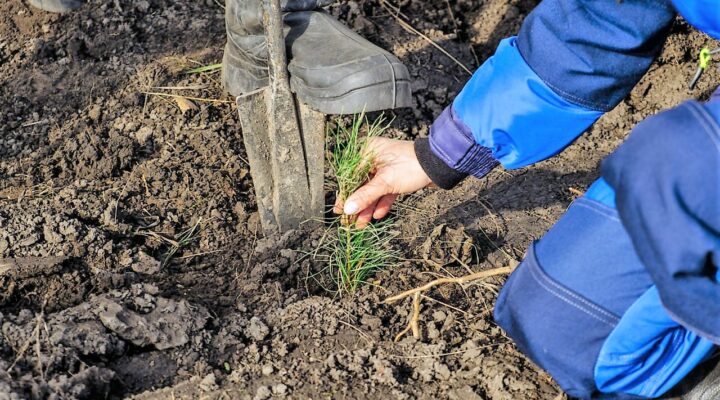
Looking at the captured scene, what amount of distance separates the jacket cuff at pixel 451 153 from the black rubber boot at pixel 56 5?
6.02 feet

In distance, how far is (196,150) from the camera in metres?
2.96

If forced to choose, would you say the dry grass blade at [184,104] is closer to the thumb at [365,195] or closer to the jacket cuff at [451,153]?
the thumb at [365,195]

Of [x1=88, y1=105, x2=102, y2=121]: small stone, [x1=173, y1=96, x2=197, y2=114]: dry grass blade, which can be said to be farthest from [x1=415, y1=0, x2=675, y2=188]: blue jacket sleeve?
[x1=88, y1=105, x2=102, y2=121]: small stone

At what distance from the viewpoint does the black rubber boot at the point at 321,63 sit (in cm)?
244

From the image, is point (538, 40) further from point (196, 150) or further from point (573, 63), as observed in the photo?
point (196, 150)

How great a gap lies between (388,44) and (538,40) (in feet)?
4.74

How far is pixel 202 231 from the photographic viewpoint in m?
2.73

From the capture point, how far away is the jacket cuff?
2.17 m

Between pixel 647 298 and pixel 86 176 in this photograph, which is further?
pixel 86 176

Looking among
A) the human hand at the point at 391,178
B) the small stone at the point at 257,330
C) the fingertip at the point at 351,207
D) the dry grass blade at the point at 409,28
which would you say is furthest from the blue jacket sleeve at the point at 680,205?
the dry grass blade at the point at 409,28

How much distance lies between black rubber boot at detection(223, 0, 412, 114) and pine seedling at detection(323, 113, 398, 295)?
85 millimetres

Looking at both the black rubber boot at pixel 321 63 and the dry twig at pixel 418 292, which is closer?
the dry twig at pixel 418 292

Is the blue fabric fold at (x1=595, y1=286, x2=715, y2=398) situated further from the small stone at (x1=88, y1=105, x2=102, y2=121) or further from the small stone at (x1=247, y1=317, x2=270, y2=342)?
the small stone at (x1=88, y1=105, x2=102, y2=121)

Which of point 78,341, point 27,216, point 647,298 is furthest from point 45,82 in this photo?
point 647,298
